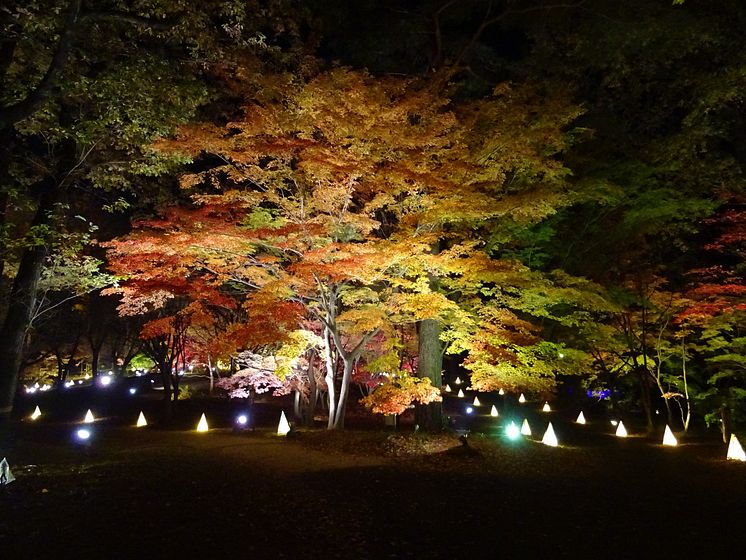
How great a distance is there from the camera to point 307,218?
12.5m

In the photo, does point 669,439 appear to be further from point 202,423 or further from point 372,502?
point 202,423

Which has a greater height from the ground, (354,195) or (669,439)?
(354,195)

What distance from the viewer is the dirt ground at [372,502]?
17.1ft

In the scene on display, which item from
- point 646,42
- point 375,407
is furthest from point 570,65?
point 375,407

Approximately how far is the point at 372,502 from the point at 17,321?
26.9 ft

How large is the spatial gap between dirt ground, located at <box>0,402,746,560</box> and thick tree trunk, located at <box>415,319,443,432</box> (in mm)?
1147

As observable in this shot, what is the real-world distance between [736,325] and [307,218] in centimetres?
1449

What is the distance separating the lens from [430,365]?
1318cm

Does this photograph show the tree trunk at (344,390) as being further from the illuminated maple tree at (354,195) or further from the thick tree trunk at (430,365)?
the thick tree trunk at (430,365)

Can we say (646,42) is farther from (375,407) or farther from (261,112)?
(375,407)

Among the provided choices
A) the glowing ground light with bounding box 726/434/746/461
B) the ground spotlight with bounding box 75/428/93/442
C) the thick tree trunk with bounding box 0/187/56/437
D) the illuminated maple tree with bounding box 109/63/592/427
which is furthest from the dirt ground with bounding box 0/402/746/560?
the illuminated maple tree with bounding box 109/63/592/427

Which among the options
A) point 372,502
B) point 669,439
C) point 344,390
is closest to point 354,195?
→ point 344,390

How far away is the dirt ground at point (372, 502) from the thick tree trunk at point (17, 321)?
143cm

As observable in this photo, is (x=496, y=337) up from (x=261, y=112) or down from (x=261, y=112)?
down
